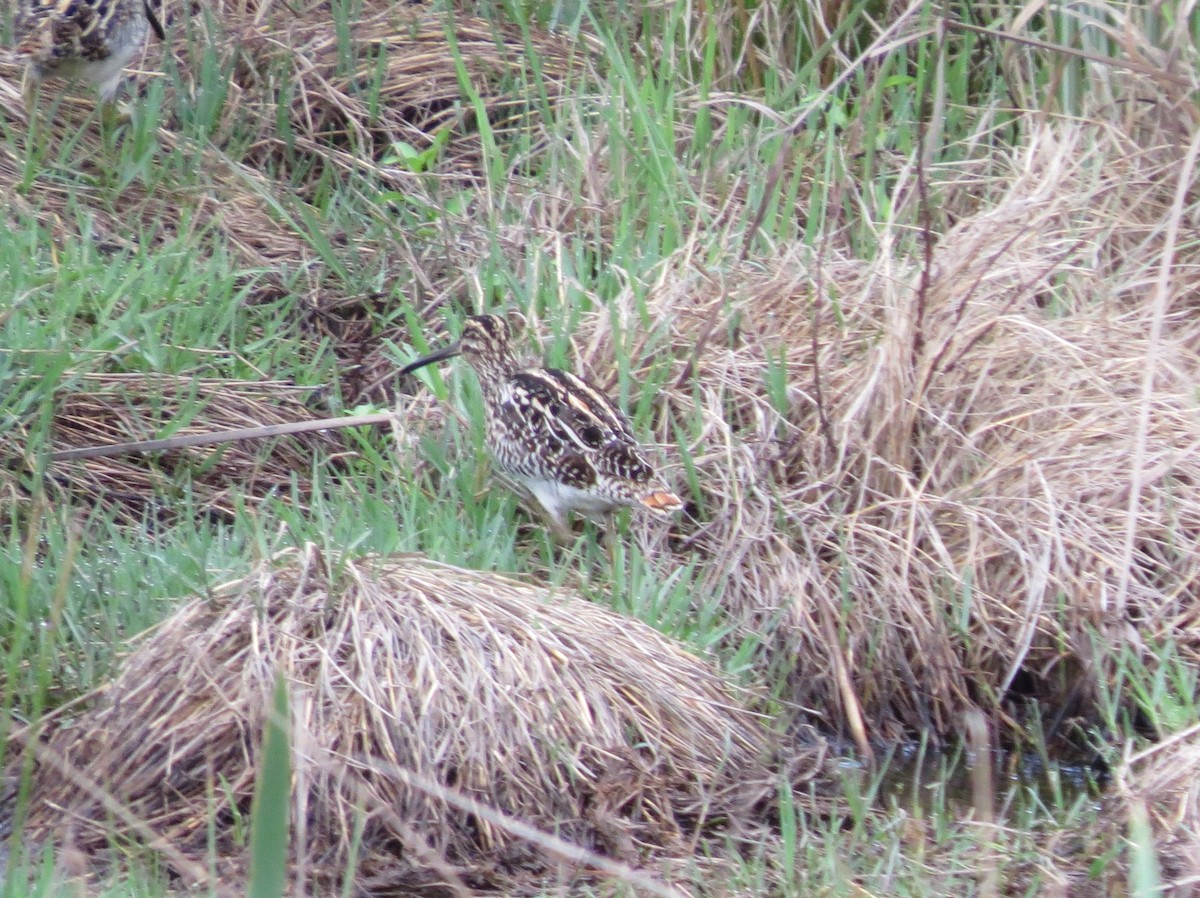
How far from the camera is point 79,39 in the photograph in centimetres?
620

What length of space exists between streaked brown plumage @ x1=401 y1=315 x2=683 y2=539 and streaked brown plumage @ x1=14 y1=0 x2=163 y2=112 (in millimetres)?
2271

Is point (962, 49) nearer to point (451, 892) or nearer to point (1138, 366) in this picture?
point (1138, 366)

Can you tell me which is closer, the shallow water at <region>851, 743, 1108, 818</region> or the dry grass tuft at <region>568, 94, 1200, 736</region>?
the shallow water at <region>851, 743, 1108, 818</region>

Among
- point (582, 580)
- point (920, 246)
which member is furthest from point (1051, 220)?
point (582, 580)

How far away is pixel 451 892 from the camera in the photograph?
3525mm

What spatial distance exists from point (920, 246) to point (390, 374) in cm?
172

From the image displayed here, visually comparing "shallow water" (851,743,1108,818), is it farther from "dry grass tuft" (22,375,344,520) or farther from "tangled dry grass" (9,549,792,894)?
"dry grass tuft" (22,375,344,520)

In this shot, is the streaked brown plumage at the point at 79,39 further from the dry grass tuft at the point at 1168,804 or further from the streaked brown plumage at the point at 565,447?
the dry grass tuft at the point at 1168,804

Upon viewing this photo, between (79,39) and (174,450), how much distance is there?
184 cm

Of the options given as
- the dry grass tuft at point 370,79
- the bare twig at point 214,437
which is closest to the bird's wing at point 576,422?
the bare twig at point 214,437

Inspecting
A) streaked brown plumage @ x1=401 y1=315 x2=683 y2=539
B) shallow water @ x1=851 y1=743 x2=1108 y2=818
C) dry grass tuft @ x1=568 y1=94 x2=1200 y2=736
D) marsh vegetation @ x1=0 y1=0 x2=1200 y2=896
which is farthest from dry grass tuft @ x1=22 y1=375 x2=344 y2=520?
shallow water @ x1=851 y1=743 x2=1108 y2=818

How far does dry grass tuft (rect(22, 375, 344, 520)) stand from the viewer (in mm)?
5008

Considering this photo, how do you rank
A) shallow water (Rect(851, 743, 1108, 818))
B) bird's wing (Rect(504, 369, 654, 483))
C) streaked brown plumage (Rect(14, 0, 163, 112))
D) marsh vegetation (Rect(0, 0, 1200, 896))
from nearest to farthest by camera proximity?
1. marsh vegetation (Rect(0, 0, 1200, 896))
2. shallow water (Rect(851, 743, 1108, 818))
3. bird's wing (Rect(504, 369, 654, 483))
4. streaked brown plumage (Rect(14, 0, 163, 112))

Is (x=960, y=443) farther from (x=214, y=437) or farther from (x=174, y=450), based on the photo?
(x=174, y=450)
